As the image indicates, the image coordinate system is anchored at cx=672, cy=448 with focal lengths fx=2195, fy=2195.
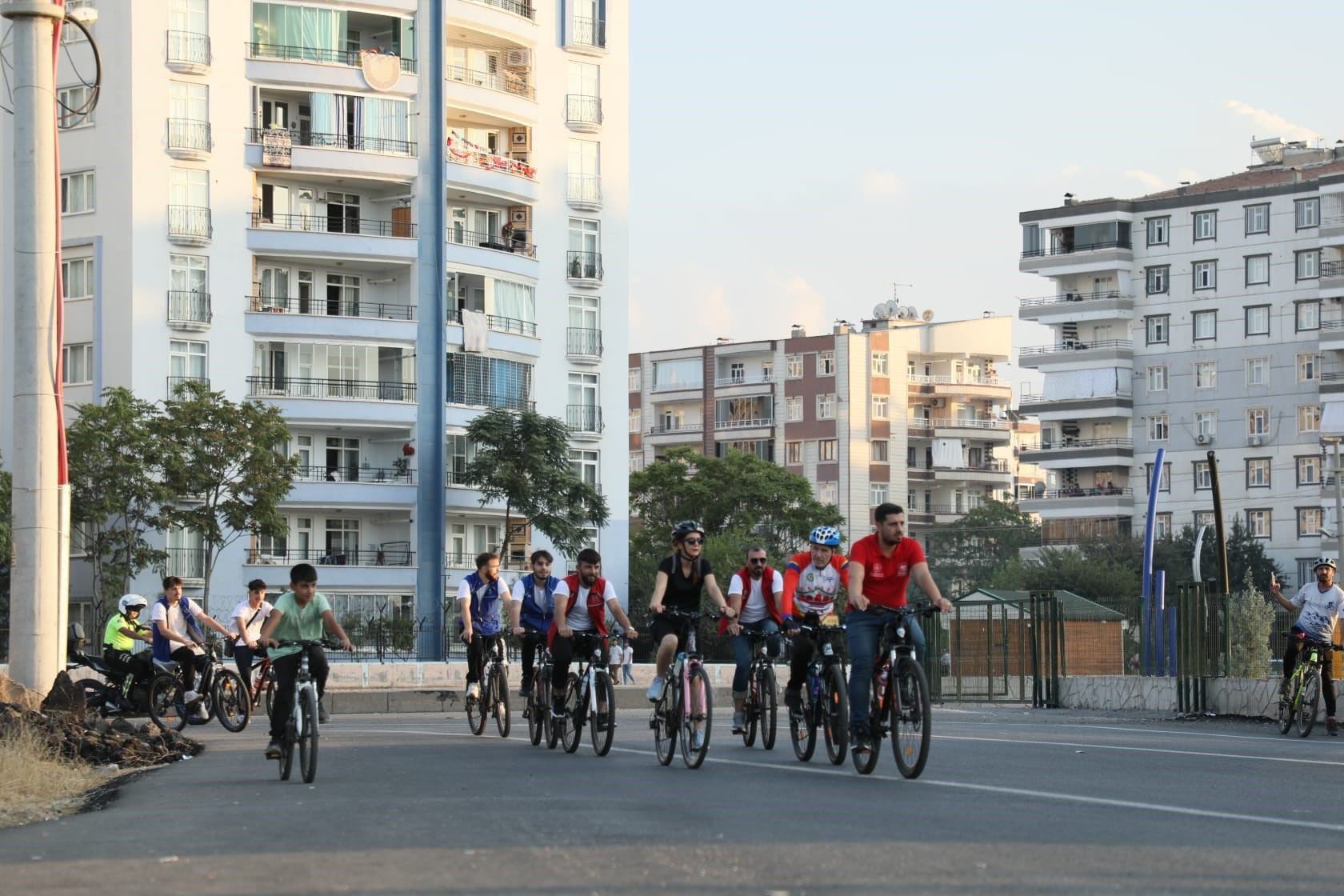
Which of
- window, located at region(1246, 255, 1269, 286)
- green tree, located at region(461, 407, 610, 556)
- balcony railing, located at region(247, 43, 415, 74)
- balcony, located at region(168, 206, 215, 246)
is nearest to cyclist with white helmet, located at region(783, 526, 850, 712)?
green tree, located at region(461, 407, 610, 556)

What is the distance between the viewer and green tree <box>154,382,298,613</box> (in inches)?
2501

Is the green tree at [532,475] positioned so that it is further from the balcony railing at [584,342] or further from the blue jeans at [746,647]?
the blue jeans at [746,647]

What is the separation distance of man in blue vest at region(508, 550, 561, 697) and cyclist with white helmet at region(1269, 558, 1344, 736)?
7922mm

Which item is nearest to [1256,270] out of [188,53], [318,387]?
[318,387]

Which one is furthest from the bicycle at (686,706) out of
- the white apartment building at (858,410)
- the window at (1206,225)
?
the white apartment building at (858,410)

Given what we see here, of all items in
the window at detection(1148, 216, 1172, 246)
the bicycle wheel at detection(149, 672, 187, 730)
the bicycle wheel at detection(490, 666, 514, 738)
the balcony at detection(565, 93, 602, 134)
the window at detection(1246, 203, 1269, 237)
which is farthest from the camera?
the window at detection(1148, 216, 1172, 246)

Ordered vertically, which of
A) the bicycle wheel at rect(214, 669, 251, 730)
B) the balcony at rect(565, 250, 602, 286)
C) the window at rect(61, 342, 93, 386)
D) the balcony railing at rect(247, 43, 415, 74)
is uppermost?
the balcony railing at rect(247, 43, 415, 74)

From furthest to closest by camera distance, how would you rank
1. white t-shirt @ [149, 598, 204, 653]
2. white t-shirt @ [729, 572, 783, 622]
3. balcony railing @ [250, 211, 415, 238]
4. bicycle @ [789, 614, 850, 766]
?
balcony railing @ [250, 211, 415, 238]
white t-shirt @ [149, 598, 204, 653]
white t-shirt @ [729, 572, 783, 622]
bicycle @ [789, 614, 850, 766]

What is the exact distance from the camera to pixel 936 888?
877cm

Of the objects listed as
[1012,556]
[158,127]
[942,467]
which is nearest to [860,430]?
[942,467]

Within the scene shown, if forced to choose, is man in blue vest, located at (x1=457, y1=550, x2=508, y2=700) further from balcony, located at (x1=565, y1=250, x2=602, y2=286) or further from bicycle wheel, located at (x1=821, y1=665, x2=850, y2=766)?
balcony, located at (x1=565, y1=250, x2=602, y2=286)

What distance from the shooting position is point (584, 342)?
261ft

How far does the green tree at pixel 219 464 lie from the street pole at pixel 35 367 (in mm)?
41331

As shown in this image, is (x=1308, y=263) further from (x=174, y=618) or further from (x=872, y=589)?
(x=872, y=589)
